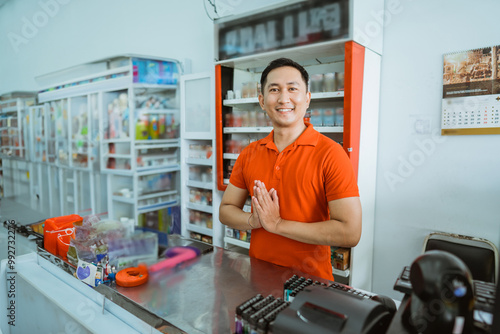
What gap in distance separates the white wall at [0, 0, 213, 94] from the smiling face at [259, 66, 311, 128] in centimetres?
267

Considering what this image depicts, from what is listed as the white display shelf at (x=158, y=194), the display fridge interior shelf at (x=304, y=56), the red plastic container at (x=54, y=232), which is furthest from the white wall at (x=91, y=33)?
the red plastic container at (x=54, y=232)

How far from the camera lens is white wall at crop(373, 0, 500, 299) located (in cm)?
240

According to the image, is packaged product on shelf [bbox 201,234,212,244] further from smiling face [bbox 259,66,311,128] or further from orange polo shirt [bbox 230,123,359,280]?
smiling face [bbox 259,66,311,128]

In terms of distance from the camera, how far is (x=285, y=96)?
1641 millimetres

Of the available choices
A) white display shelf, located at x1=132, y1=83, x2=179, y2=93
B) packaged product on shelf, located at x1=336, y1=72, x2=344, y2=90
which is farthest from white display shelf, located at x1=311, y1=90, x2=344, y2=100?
white display shelf, located at x1=132, y1=83, x2=179, y2=93

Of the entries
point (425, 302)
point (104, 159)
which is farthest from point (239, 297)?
point (104, 159)

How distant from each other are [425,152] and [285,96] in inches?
64.1

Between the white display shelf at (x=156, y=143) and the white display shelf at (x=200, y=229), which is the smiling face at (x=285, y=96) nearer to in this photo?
the white display shelf at (x=200, y=229)

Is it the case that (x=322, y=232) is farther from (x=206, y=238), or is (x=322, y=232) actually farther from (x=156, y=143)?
(x=156, y=143)

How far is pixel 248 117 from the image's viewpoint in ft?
10.3

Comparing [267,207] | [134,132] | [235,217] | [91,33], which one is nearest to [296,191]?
[267,207]

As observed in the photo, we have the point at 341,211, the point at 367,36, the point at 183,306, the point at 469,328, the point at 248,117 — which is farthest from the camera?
the point at 248,117

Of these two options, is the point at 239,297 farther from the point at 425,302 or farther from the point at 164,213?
the point at 164,213

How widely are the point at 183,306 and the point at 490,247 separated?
7.40 feet
